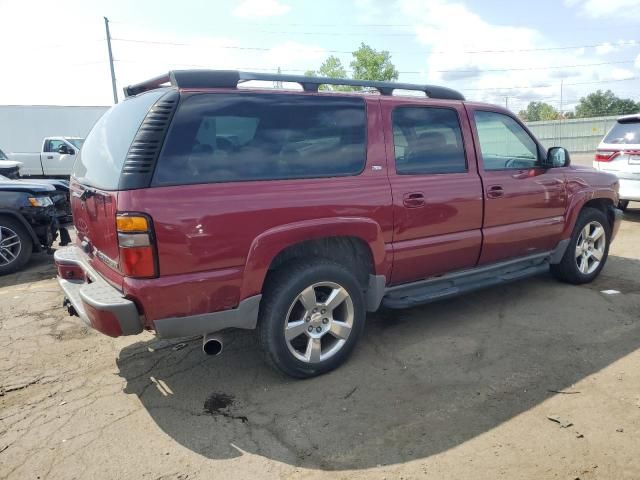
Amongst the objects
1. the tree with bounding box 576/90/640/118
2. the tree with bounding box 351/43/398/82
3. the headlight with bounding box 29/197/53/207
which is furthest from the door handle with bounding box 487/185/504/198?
the tree with bounding box 576/90/640/118

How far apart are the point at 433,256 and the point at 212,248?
182 centimetres

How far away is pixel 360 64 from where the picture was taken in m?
37.7

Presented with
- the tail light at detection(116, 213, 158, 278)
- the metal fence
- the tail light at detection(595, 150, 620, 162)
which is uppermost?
the metal fence

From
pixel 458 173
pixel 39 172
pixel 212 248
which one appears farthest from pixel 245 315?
pixel 39 172

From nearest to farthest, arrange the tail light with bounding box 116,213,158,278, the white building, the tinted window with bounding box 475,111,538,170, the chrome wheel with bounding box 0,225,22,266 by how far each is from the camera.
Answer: the tail light with bounding box 116,213,158,278 → the tinted window with bounding box 475,111,538,170 → the chrome wheel with bounding box 0,225,22,266 → the white building

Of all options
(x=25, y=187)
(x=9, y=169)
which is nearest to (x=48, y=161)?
(x=9, y=169)

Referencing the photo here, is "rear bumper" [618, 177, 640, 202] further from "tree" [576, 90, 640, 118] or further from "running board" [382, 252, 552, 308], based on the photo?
"tree" [576, 90, 640, 118]

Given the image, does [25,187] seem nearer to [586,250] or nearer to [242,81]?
[242,81]

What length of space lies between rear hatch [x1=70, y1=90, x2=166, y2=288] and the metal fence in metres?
27.6

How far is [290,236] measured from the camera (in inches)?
116

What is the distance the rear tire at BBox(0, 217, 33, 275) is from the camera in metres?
6.09

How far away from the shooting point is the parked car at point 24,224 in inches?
240

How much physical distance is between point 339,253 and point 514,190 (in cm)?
180

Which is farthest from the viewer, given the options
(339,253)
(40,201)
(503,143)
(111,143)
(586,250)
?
(40,201)
